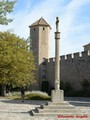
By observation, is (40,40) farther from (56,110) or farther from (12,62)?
(56,110)

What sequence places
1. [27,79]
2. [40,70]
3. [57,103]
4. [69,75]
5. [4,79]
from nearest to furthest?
[57,103] → [4,79] → [27,79] → [69,75] → [40,70]

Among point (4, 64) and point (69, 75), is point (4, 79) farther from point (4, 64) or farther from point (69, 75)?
point (69, 75)

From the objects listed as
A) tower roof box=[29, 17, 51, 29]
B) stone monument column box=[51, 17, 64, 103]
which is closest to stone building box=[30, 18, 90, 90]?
tower roof box=[29, 17, 51, 29]

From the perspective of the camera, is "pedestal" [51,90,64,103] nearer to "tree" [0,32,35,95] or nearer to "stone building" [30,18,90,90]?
"tree" [0,32,35,95]

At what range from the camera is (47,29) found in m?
58.1

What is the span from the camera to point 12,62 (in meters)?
36.7

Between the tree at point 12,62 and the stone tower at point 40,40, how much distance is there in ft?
60.7

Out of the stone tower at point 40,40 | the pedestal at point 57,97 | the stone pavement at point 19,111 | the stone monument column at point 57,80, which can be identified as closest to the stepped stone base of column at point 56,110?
the pedestal at point 57,97

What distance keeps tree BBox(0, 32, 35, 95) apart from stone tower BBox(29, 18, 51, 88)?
18.5 meters

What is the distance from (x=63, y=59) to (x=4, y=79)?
14535 mm

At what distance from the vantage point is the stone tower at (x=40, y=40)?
5728cm

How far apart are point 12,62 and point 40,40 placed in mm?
21437

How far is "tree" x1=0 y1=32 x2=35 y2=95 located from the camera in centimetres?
3647

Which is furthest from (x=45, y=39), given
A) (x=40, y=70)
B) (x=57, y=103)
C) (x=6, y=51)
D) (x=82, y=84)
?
(x=57, y=103)
